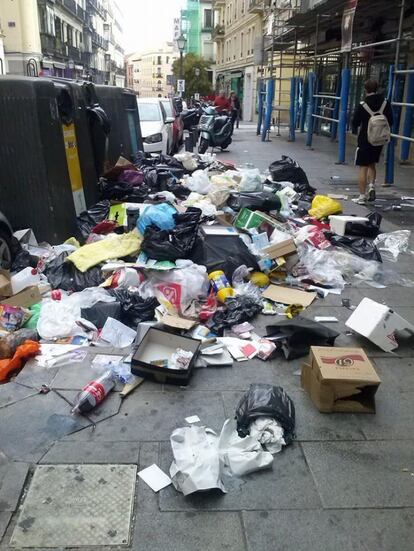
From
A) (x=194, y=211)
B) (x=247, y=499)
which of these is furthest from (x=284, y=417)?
(x=194, y=211)

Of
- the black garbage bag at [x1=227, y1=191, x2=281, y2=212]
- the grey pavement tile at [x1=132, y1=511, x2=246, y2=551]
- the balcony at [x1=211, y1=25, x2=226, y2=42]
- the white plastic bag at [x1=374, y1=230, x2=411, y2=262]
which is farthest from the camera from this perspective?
the balcony at [x1=211, y1=25, x2=226, y2=42]

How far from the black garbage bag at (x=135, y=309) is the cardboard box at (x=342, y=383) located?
153 cm

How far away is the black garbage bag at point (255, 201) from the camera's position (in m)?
6.67

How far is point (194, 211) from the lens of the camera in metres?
5.73

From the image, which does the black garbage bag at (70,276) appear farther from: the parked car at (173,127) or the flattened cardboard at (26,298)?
the parked car at (173,127)

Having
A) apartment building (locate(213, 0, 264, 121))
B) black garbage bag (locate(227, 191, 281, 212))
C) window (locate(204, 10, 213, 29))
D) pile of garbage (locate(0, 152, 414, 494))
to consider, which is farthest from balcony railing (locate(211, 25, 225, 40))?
black garbage bag (locate(227, 191, 281, 212))

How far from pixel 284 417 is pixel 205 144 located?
1347cm

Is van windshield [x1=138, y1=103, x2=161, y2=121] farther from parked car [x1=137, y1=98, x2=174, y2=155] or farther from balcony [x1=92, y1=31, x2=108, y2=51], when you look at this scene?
balcony [x1=92, y1=31, x2=108, y2=51]

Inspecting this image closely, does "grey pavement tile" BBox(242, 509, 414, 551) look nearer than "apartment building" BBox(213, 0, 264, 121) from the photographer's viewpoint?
Yes

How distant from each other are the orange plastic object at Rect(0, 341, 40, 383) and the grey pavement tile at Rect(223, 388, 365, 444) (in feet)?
4.61

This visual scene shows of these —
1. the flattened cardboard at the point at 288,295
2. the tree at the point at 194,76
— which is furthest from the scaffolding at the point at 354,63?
the tree at the point at 194,76

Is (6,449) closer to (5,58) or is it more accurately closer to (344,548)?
(344,548)

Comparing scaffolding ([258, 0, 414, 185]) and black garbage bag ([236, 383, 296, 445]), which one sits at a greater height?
scaffolding ([258, 0, 414, 185])

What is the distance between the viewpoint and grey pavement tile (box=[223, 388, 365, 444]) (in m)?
2.98
